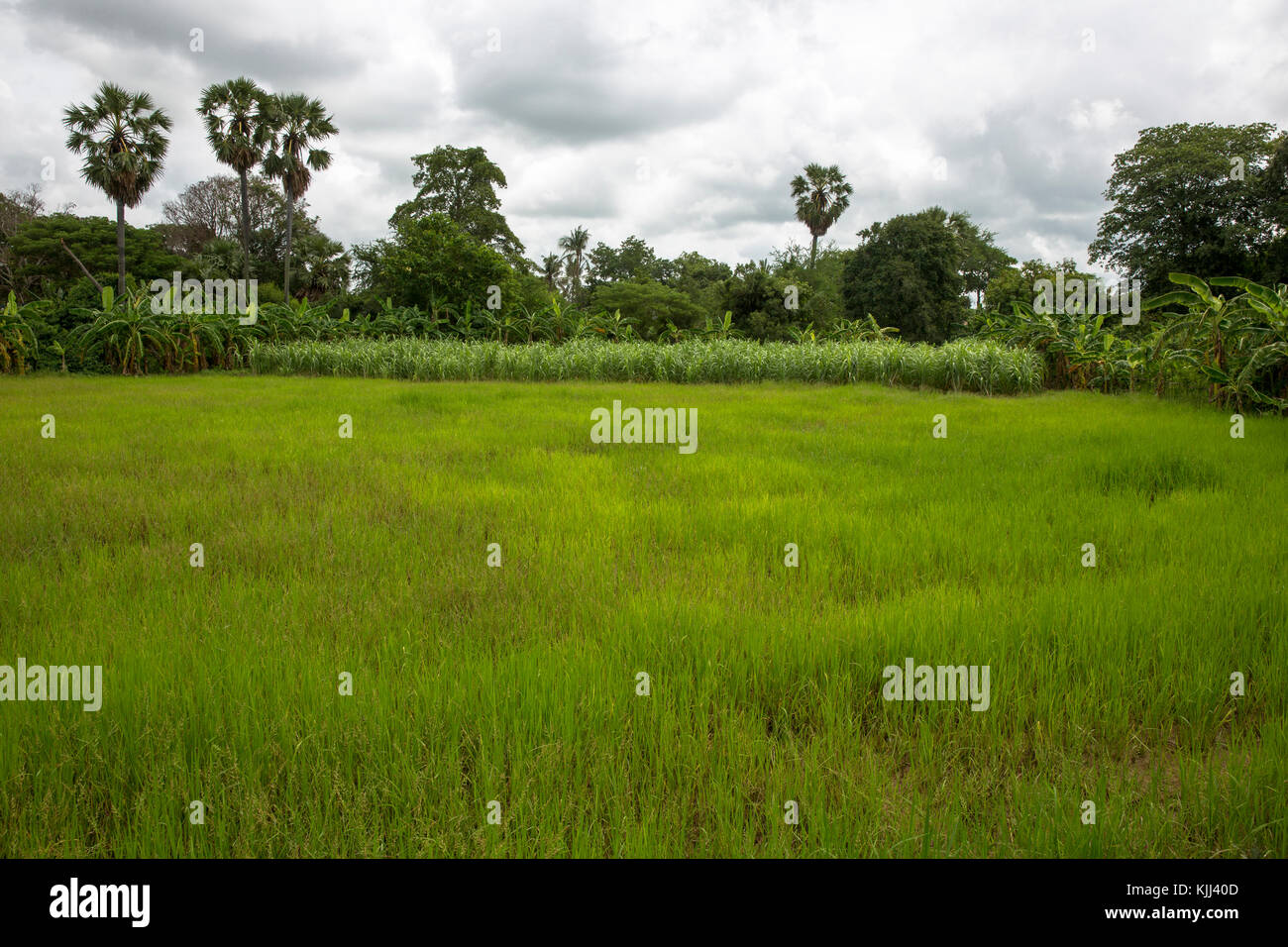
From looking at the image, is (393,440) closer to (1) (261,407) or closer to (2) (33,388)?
(1) (261,407)

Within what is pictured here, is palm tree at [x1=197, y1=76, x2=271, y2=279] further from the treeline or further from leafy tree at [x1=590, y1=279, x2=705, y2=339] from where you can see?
leafy tree at [x1=590, y1=279, x2=705, y2=339]

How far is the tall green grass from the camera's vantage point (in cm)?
1466

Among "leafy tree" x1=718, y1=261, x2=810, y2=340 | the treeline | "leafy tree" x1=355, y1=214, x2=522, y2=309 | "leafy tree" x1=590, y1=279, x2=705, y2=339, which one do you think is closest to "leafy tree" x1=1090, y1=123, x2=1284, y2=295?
the treeline

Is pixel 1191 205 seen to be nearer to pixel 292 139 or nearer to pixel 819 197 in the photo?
pixel 819 197

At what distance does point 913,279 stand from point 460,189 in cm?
2676

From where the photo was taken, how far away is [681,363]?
17109 mm

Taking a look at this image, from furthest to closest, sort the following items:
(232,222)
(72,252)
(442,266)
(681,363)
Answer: (232,222) → (72,252) → (442,266) → (681,363)

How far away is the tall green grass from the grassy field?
29.6ft

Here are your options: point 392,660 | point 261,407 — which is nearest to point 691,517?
point 392,660

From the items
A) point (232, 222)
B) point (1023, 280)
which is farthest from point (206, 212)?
point (1023, 280)

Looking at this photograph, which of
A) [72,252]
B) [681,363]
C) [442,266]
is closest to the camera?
[681,363]

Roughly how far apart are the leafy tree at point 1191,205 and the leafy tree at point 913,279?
7329 millimetres

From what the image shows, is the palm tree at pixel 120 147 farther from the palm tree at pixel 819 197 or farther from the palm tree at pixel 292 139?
the palm tree at pixel 819 197

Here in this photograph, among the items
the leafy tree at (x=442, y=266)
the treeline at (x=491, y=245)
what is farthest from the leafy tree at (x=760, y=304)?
the leafy tree at (x=442, y=266)
